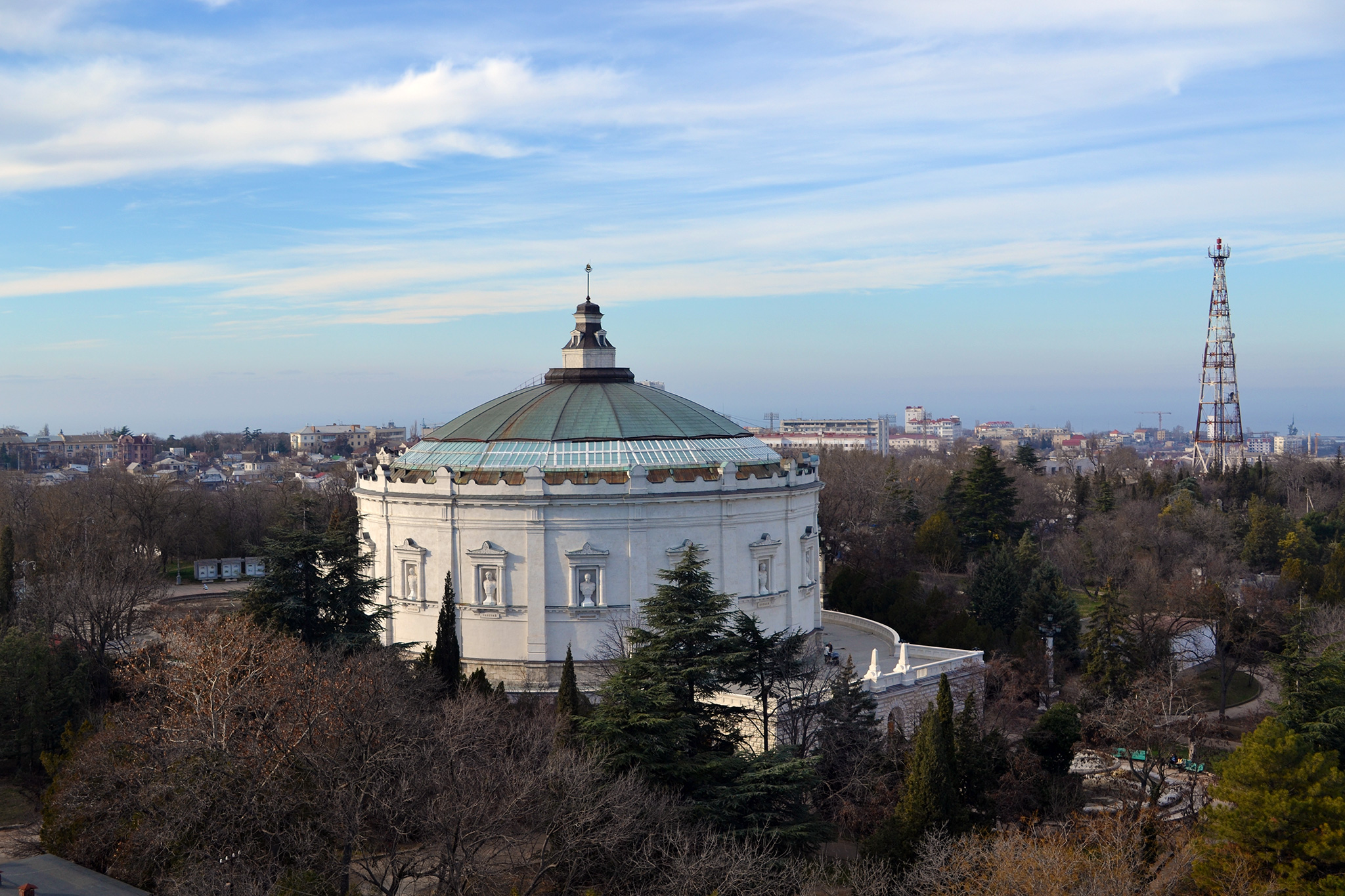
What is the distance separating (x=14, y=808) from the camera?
3906 cm

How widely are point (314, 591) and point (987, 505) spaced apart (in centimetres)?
5916

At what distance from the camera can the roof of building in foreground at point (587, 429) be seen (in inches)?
1857

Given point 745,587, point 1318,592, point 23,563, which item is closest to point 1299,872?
point 745,587

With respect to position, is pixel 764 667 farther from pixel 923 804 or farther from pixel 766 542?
pixel 766 542

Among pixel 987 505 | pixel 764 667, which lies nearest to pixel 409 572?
pixel 764 667

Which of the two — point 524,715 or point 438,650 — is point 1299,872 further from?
point 438,650

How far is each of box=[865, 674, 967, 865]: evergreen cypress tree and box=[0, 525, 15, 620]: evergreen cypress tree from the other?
157 feet

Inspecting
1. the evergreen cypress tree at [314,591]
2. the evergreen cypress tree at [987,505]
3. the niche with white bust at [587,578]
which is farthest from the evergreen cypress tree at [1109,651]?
the evergreen cypress tree at [987,505]

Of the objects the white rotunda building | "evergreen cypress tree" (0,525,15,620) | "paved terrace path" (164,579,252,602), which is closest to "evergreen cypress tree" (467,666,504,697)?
the white rotunda building

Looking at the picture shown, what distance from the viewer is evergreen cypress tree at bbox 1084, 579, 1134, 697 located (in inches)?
1954

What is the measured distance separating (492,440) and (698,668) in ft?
63.2

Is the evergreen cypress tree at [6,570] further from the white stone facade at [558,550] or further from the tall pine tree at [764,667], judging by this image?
the tall pine tree at [764,667]

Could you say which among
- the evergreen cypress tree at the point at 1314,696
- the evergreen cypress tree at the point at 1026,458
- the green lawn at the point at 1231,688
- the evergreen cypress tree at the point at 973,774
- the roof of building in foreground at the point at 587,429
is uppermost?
the roof of building in foreground at the point at 587,429

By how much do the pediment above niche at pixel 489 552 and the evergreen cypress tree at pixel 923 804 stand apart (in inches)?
752
